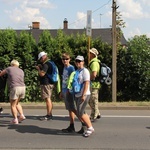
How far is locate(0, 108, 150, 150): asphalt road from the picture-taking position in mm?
7512

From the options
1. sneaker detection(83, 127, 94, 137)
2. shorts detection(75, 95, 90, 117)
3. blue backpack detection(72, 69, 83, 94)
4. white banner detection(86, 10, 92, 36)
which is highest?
white banner detection(86, 10, 92, 36)

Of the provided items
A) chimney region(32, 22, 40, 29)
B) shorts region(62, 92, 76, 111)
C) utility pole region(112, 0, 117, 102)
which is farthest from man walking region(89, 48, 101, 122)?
chimney region(32, 22, 40, 29)

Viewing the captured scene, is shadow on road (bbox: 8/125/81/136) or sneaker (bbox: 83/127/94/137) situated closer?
sneaker (bbox: 83/127/94/137)

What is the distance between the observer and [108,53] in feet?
53.0

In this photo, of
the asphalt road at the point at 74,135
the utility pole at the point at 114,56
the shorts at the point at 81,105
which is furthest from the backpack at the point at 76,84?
the utility pole at the point at 114,56

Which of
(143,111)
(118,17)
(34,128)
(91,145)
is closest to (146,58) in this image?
(118,17)

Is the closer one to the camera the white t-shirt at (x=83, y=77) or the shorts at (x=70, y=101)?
the white t-shirt at (x=83, y=77)

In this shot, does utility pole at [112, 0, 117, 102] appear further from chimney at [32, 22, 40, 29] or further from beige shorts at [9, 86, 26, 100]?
chimney at [32, 22, 40, 29]

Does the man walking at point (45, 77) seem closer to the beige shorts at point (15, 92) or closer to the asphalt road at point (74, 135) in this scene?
the asphalt road at point (74, 135)

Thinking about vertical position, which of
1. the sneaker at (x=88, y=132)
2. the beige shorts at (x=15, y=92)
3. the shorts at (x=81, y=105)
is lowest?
the sneaker at (x=88, y=132)

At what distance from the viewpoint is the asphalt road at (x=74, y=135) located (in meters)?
7.51

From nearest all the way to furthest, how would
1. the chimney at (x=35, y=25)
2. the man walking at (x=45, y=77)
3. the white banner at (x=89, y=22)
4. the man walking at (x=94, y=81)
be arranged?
the man walking at (x=94, y=81), the man walking at (x=45, y=77), the white banner at (x=89, y=22), the chimney at (x=35, y=25)

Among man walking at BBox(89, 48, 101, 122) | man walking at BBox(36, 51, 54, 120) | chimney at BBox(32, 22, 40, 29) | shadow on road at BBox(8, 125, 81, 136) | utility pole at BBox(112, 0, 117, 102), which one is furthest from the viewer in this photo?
chimney at BBox(32, 22, 40, 29)

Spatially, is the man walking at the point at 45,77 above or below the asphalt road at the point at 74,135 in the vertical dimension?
above
